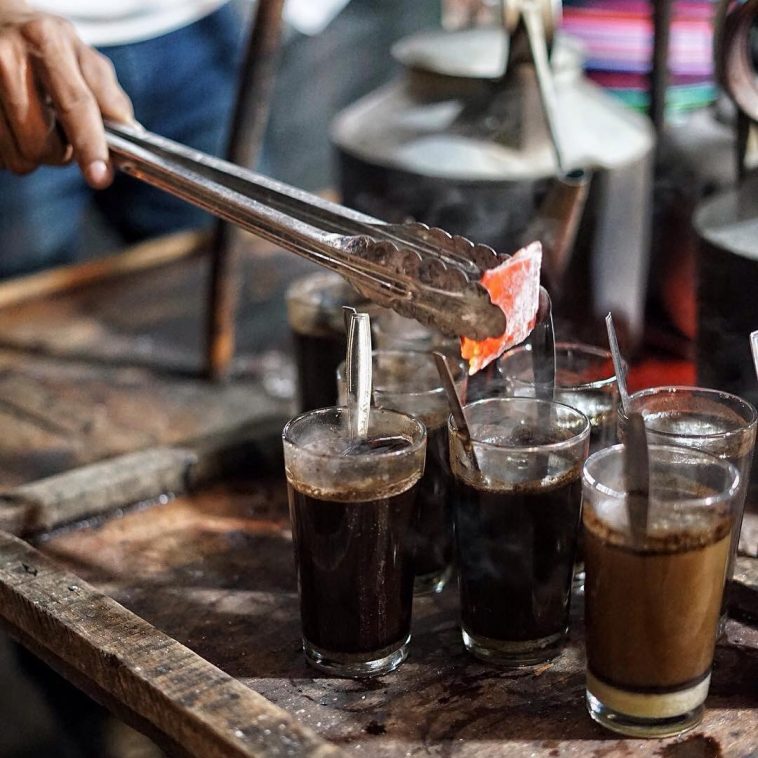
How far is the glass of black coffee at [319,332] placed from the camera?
5.79 ft

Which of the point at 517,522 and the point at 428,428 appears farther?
the point at 428,428

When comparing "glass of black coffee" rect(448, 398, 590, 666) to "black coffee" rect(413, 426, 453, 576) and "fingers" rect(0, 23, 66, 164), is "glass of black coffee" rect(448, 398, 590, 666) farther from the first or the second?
"fingers" rect(0, 23, 66, 164)

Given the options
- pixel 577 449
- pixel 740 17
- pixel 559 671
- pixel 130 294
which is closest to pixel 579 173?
pixel 740 17

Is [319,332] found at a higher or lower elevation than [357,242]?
lower

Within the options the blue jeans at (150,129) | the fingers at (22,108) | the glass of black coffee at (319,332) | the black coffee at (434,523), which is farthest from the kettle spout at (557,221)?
the blue jeans at (150,129)

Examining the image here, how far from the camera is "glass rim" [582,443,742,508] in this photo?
3.64 feet

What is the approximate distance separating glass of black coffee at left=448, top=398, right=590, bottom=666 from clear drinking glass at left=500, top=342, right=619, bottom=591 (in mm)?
98

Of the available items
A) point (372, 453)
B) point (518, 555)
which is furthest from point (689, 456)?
point (372, 453)

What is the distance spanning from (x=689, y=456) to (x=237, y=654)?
0.58 metres

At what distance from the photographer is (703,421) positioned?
1.36 m

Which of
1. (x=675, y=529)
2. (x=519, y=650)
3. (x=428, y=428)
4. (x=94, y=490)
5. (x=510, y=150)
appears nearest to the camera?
(x=675, y=529)

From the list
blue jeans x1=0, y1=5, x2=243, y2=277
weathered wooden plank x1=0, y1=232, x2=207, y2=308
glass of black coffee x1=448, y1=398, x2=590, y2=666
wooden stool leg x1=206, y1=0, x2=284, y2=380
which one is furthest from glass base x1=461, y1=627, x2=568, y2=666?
blue jeans x1=0, y1=5, x2=243, y2=277

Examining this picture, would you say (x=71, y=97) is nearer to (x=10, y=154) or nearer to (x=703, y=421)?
(x=10, y=154)

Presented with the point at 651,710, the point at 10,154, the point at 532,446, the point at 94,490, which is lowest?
the point at 94,490
